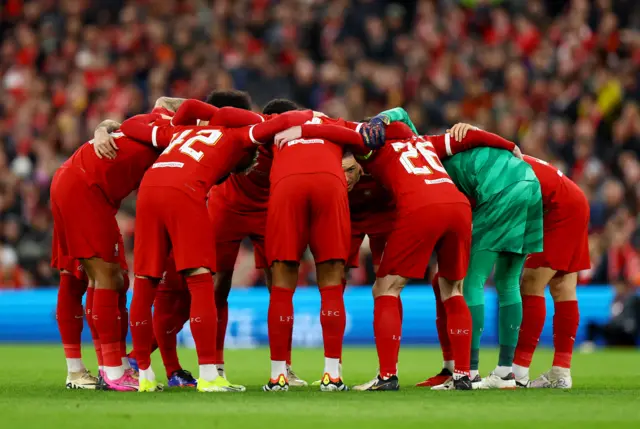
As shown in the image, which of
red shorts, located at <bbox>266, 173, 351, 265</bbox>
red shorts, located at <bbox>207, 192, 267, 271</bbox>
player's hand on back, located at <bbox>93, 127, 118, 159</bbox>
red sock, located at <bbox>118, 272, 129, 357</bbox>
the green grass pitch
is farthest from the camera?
red shorts, located at <bbox>207, 192, 267, 271</bbox>

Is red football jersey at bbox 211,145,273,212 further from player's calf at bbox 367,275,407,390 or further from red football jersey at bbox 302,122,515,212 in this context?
player's calf at bbox 367,275,407,390

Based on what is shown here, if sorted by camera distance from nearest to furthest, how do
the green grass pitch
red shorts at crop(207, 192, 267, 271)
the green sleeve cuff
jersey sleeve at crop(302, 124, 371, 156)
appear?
1. the green grass pitch
2. jersey sleeve at crop(302, 124, 371, 156)
3. the green sleeve cuff
4. red shorts at crop(207, 192, 267, 271)

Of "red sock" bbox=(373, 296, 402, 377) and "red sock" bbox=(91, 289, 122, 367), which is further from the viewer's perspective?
"red sock" bbox=(91, 289, 122, 367)

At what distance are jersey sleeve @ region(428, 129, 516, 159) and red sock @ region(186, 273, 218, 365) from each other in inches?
94.2

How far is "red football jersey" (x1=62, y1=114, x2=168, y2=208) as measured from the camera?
9.45 m

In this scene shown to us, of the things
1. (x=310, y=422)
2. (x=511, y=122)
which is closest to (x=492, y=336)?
A: (x=511, y=122)

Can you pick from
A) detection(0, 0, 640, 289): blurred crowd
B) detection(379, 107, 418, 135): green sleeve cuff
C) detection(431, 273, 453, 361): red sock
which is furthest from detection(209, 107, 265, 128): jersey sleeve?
detection(0, 0, 640, 289): blurred crowd

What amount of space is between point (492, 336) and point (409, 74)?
5.86 m

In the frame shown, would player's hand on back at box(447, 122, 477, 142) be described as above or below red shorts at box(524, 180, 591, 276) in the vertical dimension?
above

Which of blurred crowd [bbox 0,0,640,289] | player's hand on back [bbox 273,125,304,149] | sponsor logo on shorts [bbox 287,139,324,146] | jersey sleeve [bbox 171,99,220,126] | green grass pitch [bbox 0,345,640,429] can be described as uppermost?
blurred crowd [bbox 0,0,640,289]

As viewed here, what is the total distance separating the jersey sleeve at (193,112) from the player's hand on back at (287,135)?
59 centimetres

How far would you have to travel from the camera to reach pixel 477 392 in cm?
888

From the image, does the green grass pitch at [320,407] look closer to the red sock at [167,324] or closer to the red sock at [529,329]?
the red sock at [529,329]

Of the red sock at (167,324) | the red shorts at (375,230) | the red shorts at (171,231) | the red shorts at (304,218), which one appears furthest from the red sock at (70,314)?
the red shorts at (375,230)
